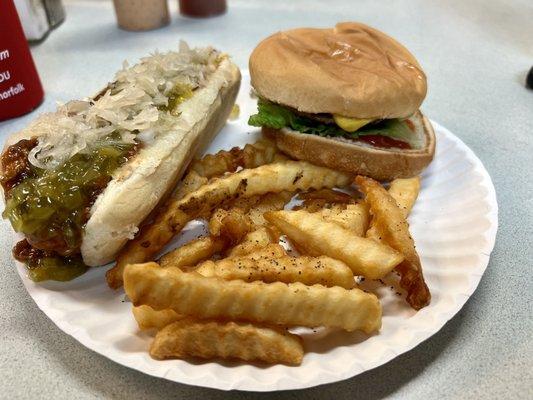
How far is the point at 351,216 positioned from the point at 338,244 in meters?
0.26

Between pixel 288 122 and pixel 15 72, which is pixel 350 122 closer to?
pixel 288 122

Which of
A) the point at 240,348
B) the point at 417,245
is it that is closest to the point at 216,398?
the point at 240,348

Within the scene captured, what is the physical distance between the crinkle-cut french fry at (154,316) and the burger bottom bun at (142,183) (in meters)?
0.42

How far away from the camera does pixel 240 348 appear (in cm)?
156

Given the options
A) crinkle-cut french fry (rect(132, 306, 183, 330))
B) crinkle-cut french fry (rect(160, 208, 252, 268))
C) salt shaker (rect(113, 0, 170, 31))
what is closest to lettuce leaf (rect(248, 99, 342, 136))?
crinkle-cut french fry (rect(160, 208, 252, 268))

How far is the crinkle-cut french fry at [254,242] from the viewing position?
6.36 feet

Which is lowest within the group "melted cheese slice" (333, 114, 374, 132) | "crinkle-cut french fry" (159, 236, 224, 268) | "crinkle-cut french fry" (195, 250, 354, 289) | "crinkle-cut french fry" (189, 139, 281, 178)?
"crinkle-cut french fry" (189, 139, 281, 178)

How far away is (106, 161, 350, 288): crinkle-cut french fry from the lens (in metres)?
2.01

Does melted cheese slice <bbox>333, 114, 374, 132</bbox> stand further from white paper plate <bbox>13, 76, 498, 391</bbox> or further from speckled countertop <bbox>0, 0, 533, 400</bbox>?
speckled countertop <bbox>0, 0, 533, 400</bbox>

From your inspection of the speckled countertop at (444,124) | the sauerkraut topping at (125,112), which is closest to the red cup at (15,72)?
the speckled countertop at (444,124)

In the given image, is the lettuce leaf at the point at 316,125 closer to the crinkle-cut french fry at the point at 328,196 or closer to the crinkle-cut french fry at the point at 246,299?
the crinkle-cut french fry at the point at 328,196

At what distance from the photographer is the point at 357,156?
2.54 metres

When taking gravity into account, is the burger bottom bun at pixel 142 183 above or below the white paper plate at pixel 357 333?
above

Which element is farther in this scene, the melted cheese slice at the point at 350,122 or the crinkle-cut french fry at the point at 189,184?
the melted cheese slice at the point at 350,122
